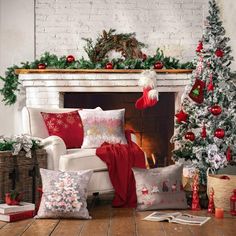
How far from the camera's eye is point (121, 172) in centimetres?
509

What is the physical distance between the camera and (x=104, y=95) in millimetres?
7152

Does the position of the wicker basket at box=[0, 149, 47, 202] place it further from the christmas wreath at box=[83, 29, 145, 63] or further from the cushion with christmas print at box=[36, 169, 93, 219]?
the christmas wreath at box=[83, 29, 145, 63]

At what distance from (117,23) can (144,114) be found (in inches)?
50.4

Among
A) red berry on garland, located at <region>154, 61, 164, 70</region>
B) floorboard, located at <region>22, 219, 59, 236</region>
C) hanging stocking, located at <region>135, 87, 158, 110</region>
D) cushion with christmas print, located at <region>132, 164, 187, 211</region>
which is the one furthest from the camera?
red berry on garland, located at <region>154, 61, 164, 70</region>

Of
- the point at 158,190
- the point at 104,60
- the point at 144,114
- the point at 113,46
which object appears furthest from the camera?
the point at 144,114

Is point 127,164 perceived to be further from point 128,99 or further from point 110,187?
point 128,99

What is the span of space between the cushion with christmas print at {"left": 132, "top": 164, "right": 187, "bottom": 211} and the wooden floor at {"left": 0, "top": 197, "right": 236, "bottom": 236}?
209 mm

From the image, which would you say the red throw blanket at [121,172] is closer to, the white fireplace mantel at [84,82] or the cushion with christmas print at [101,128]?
the cushion with christmas print at [101,128]

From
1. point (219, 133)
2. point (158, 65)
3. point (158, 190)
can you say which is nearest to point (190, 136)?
point (219, 133)

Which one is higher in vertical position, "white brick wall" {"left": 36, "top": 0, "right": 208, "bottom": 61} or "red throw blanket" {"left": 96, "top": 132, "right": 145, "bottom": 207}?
"white brick wall" {"left": 36, "top": 0, "right": 208, "bottom": 61}

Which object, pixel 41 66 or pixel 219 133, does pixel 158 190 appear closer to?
pixel 219 133

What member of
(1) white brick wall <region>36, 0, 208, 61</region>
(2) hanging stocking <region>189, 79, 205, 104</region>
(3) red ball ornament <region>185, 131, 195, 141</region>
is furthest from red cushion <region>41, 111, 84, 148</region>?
(1) white brick wall <region>36, 0, 208, 61</region>

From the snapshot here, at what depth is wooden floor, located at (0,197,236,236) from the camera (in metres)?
3.94

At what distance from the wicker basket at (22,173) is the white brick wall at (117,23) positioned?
254cm
